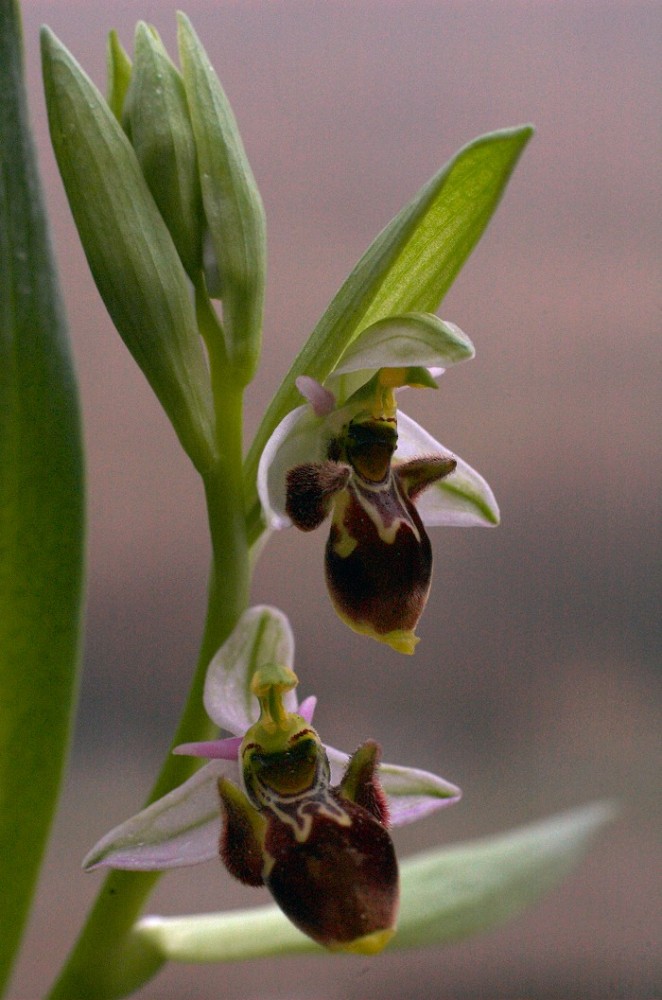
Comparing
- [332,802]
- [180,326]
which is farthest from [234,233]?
[332,802]

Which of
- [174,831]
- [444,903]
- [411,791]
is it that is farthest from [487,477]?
[174,831]

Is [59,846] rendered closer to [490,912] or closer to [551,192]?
[490,912]

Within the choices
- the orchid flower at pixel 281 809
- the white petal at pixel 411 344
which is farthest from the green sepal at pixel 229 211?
the orchid flower at pixel 281 809

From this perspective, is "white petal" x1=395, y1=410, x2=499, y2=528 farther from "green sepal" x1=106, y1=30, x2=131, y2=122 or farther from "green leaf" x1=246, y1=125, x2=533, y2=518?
"green sepal" x1=106, y1=30, x2=131, y2=122

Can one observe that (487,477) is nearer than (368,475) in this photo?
No

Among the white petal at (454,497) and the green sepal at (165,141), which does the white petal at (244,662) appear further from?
the green sepal at (165,141)

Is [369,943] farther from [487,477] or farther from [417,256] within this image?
[487,477]
